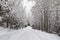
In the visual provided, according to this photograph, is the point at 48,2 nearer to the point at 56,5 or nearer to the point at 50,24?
the point at 56,5

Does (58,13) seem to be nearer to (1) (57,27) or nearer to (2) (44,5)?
(1) (57,27)

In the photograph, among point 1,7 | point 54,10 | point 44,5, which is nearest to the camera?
point 1,7

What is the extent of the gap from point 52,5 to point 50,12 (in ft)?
5.79

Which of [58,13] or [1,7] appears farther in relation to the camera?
[58,13]

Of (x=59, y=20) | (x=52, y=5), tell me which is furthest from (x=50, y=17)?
(x=59, y=20)

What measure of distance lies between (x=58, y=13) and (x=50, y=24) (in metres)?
3.63

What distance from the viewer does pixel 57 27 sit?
22469 millimetres

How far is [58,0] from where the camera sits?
961 inches

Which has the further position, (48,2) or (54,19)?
(48,2)

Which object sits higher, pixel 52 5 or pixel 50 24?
pixel 52 5

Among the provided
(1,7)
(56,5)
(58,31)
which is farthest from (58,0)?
(1,7)

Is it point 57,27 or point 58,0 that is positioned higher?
point 58,0

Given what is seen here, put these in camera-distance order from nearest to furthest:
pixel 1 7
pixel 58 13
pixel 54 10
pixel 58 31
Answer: pixel 1 7
pixel 58 31
pixel 58 13
pixel 54 10

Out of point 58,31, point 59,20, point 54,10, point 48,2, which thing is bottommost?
point 58,31
